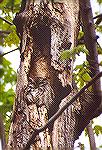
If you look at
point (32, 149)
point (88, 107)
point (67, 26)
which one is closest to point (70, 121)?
point (88, 107)

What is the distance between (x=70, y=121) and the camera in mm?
1451

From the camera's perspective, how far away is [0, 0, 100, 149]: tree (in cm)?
141

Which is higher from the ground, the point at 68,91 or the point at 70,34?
the point at 70,34

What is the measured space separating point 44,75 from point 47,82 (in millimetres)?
43

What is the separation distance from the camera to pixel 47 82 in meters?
1.55

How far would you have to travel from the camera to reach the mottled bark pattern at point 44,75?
1.40 metres

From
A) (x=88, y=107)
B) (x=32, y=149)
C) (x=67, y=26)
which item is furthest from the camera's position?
(x=67, y=26)

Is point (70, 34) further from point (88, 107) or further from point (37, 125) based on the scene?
point (37, 125)

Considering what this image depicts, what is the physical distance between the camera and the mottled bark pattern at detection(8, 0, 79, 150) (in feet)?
4.60

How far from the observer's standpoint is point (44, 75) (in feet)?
5.15

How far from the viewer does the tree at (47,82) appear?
1.41 metres

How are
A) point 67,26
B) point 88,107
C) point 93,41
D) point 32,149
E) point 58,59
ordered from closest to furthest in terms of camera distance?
point 93,41, point 32,149, point 88,107, point 58,59, point 67,26

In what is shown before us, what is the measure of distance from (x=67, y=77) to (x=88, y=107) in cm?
19

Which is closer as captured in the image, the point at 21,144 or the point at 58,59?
the point at 21,144
